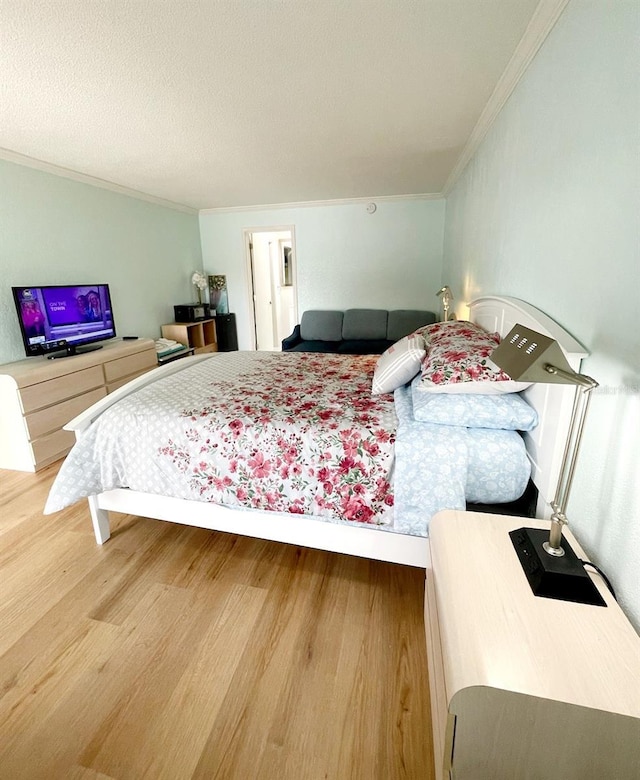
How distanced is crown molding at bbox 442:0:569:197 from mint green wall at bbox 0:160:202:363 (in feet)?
11.2

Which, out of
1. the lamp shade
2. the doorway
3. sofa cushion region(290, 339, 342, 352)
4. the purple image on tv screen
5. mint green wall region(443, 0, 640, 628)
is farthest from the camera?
the doorway

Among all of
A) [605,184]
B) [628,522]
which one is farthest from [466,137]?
[628,522]

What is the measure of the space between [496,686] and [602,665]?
0.71ft

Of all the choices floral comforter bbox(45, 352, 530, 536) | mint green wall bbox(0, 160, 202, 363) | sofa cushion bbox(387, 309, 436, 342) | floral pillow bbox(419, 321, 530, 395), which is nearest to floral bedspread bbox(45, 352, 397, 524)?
floral comforter bbox(45, 352, 530, 536)

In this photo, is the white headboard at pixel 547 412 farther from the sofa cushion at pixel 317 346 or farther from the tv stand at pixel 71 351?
the tv stand at pixel 71 351

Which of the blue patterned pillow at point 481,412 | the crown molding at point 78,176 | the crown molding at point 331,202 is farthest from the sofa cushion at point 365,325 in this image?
the blue patterned pillow at point 481,412

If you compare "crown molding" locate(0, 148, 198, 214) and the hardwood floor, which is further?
"crown molding" locate(0, 148, 198, 214)

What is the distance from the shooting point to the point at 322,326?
16.6 ft

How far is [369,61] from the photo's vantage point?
1.79 metres

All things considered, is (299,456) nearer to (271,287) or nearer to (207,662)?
(207,662)

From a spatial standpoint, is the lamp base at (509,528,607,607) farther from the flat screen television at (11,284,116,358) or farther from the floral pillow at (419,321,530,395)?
the flat screen television at (11,284,116,358)

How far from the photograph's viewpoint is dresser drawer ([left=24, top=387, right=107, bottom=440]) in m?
2.73

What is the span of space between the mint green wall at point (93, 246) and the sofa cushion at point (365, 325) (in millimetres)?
2267

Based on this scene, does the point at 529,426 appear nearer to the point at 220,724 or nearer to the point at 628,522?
the point at 628,522
